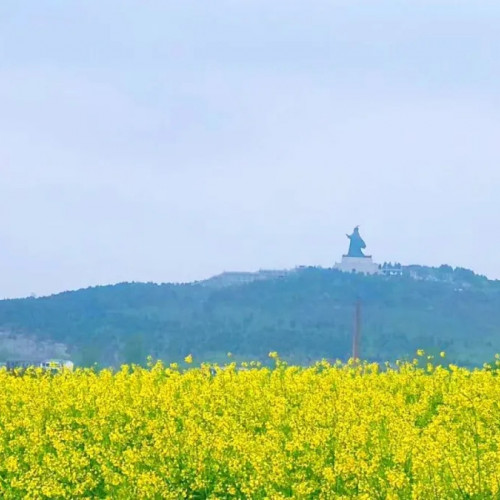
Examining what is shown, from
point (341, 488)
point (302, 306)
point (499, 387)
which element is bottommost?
point (341, 488)

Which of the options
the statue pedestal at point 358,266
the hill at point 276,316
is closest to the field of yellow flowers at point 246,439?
the hill at point 276,316

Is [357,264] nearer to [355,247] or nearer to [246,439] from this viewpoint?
[355,247]

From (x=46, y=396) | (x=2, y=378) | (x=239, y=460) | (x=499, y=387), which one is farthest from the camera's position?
(x=2, y=378)

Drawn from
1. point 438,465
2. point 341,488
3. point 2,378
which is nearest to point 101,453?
point 341,488

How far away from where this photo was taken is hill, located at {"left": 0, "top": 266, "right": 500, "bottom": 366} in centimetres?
6850

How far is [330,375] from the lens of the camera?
14164mm

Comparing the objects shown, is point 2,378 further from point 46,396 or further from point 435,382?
point 435,382

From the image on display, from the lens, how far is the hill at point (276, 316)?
68.5 meters

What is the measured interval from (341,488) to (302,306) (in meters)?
71.3

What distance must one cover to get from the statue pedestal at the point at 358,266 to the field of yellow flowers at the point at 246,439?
7509cm

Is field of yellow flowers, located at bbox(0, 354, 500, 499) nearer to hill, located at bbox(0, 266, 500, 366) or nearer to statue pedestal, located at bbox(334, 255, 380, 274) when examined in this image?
hill, located at bbox(0, 266, 500, 366)

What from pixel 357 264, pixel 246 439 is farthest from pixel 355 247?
pixel 246 439

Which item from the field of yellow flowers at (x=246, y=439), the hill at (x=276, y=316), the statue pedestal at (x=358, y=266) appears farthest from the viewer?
the statue pedestal at (x=358, y=266)

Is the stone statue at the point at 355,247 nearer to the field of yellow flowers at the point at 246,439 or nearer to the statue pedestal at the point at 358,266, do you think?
the statue pedestal at the point at 358,266
